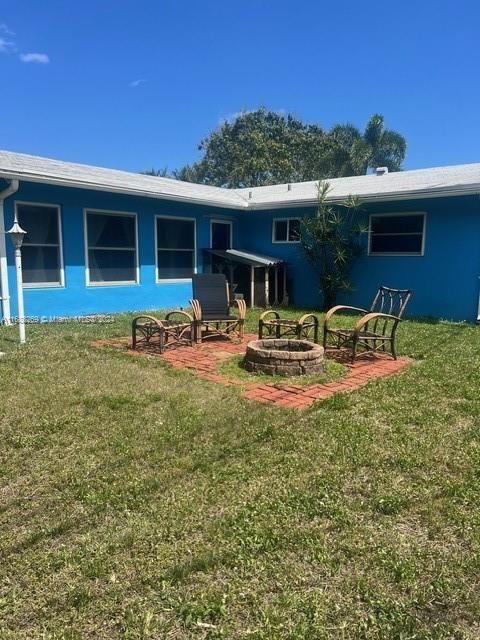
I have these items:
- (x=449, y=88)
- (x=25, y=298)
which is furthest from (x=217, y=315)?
(x=449, y=88)

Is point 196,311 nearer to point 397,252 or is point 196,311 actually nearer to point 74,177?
point 74,177

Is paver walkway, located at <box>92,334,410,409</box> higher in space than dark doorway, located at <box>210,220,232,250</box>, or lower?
lower

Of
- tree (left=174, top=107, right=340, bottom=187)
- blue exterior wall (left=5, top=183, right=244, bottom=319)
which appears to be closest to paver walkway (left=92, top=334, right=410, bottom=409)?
blue exterior wall (left=5, top=183, right=244, bottom=319)

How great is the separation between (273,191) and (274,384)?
36.5 ft

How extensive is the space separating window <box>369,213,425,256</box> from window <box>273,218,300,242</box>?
6.65ft

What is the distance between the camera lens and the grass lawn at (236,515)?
1809 millimetres

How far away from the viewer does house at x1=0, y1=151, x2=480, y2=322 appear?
9.10 metres

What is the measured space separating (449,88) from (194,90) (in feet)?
50.6

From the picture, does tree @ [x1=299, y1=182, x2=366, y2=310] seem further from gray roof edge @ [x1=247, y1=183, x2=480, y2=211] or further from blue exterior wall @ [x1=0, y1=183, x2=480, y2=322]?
blue exterior wall @ [x1=0, y1=183, x2=480, y2=322]

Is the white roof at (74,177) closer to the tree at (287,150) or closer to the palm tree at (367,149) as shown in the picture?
the palm tree at (367,149)

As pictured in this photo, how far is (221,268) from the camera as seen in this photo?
1264cm

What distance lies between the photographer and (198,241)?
484 inches

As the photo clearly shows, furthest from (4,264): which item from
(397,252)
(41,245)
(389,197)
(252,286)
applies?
(397,252)

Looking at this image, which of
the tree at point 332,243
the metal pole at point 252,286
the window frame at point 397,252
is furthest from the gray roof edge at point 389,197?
the metal pole at point 252,286
